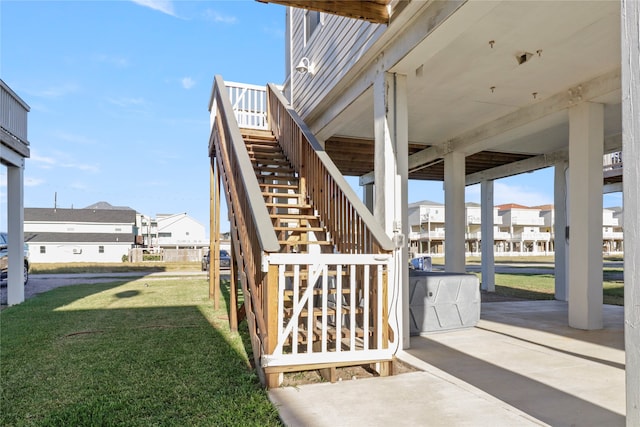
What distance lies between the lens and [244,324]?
606cm

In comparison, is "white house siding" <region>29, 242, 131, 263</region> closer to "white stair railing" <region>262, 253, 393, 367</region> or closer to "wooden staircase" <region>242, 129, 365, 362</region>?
"wooden staircase" <region>242, 129, 365, 362</region>

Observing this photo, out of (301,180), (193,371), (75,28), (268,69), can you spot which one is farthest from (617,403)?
(75,28)

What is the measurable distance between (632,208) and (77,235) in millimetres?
40797

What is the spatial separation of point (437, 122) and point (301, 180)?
10.2 ft

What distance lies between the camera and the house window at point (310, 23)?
716 cm

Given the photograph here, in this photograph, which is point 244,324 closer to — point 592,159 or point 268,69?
point 592,159

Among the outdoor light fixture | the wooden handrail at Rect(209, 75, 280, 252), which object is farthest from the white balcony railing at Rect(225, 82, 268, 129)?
the wooden handrail at Rect(209, 75, 280, 252)

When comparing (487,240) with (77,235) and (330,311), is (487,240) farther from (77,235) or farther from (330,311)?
(77,235)

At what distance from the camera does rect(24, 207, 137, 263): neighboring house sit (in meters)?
34.6

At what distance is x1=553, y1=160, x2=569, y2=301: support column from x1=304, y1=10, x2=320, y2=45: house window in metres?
5.91

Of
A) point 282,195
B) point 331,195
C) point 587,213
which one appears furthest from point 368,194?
point 331,195

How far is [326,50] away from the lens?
20.5 feet

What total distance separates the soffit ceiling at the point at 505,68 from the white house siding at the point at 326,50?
493 millimetres

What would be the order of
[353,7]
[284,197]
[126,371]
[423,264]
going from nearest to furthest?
[126,371]
[353,7]
[284,197]
[423,264]
